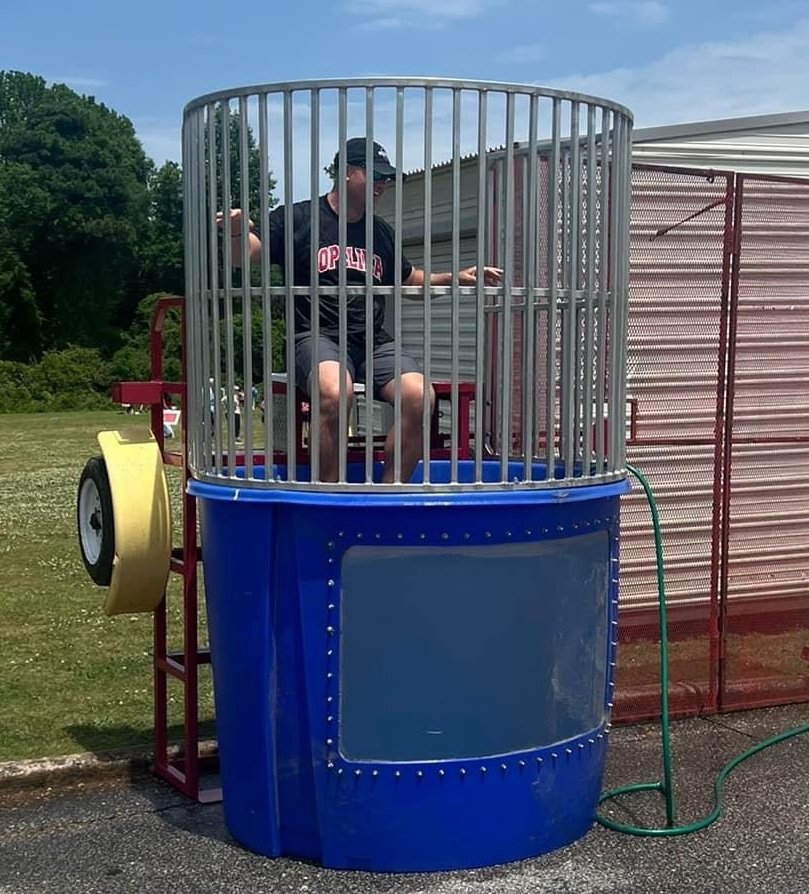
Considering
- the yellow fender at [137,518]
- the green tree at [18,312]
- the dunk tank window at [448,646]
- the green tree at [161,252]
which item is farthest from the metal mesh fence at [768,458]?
the green tree at [161,252]

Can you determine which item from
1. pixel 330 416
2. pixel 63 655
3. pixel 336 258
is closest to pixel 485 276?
pixel 336 258

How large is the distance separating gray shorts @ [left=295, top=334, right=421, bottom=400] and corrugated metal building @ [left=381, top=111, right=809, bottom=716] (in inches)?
51.1

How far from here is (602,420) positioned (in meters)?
4.56

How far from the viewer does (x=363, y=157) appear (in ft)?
14.0

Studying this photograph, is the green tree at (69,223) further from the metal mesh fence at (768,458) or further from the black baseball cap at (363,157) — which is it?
the black baseball cap at (363,157)

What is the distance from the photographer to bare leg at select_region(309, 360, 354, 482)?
170 inches

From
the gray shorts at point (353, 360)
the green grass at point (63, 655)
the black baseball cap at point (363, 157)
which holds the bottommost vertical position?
the green grass at point (63, 655)

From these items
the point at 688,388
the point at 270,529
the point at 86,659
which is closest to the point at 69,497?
the point at 86,659

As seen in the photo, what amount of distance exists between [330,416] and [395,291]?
0.50 m

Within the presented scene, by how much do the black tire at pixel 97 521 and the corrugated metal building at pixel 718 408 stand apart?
1.73 meters

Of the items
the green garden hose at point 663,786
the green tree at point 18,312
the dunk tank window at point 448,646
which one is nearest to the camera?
the dunk tank window at point 448,646

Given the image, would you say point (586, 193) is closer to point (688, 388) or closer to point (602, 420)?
point (602, 420)

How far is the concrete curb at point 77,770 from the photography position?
5078 millimetres

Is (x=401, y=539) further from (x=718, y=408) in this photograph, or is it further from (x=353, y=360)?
(x=718, y=408)
